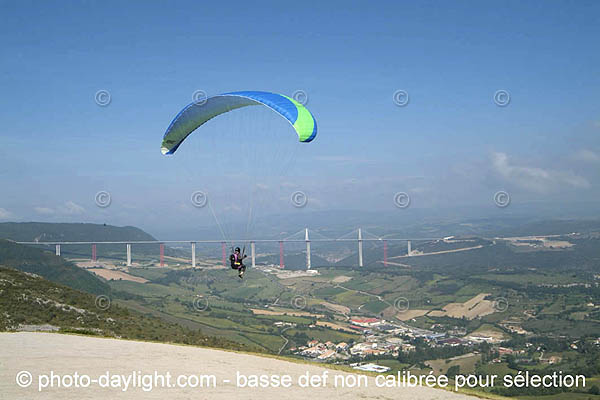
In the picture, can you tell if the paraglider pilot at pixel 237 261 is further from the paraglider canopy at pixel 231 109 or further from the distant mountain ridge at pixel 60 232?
the distant mountain ridge at pixel 60 232

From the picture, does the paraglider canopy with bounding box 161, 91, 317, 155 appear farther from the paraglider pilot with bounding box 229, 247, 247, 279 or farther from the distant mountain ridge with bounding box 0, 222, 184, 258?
the distant mountain ridge with bounding box 0, 222, 184, 258

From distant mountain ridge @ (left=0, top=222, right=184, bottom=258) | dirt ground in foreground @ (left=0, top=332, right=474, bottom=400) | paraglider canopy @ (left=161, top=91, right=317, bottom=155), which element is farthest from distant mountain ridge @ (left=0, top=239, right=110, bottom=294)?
dirt ground in foreground @ (left=0, top=332, right=474, bottom=400)

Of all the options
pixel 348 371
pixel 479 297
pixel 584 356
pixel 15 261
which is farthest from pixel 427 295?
pixel 348 371

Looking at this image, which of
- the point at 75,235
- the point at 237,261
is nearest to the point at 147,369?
the point at 237,261

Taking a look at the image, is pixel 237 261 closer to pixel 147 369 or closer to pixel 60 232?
pixel 147 369

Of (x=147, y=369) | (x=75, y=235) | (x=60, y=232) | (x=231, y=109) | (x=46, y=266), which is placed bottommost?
(x=46, y=266)

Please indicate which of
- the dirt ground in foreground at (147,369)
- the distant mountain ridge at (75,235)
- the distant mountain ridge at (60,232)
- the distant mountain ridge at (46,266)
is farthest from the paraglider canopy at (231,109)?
the distant mountain ridge at (60,232)
